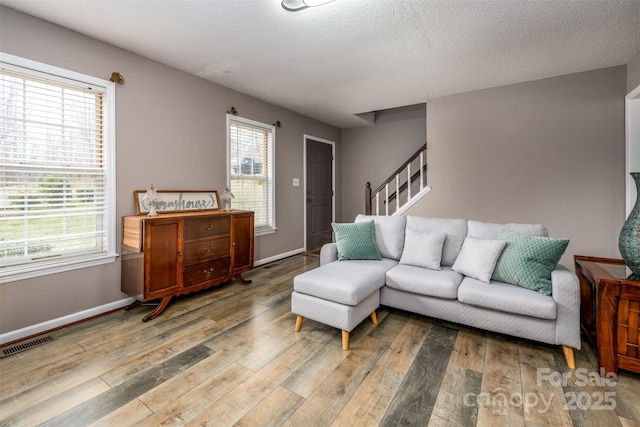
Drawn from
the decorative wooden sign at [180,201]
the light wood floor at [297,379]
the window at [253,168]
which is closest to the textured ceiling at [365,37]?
the window at [253,168]

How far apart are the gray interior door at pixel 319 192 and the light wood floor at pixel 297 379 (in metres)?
3.13

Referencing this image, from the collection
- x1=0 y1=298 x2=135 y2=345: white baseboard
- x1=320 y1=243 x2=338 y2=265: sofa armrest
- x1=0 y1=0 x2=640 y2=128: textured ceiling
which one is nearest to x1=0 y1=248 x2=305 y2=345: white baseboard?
x1=0 y1=298 x2=135 y2=345: white baseboard

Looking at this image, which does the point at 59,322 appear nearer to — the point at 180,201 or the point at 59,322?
the point at 59,322

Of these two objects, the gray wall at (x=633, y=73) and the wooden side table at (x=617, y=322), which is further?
the gray wall at (x=633, y=73)

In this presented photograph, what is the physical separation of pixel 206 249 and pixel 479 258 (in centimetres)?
262

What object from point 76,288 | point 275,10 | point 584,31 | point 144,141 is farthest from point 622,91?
point 76,288

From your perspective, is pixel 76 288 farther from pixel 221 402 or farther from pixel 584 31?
pixel 584 31

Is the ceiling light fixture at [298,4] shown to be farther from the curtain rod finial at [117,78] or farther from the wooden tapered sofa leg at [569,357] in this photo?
the wooden tapered sofa leg at [569,357]

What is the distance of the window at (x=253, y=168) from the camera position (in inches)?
159

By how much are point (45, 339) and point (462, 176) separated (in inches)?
191

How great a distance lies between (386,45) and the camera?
2.74 meters

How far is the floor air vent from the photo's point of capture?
6.88 feet

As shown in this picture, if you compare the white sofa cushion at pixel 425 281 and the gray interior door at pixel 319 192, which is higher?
the gray interior door at pixel 319 192

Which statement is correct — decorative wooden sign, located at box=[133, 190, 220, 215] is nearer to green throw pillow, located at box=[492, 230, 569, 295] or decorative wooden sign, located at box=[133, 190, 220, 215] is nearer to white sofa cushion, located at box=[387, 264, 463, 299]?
white sofa cushion, located at box=[387, 264, 463, 299]
